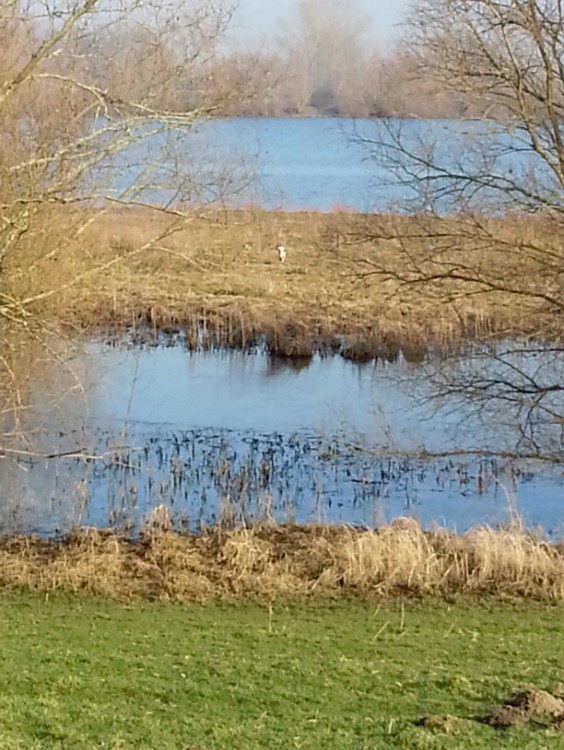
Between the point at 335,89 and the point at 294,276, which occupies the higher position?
the point at 335,89

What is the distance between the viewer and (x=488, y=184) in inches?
456

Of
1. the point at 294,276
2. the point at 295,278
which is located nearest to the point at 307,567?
the point at 295,278

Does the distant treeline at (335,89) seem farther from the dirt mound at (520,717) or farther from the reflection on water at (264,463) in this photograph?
the dirt mound at (520,717)

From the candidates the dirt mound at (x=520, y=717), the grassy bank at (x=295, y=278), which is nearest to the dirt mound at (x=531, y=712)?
the dirt mound at (x=520, y=717)

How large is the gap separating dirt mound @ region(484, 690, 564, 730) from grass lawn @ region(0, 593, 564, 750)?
0.08 m

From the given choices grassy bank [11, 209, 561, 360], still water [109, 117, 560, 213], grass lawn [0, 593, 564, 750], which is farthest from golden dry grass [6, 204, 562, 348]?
grass lawn [0, 593, 564, 750]

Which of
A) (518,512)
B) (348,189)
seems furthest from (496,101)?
(348,189)

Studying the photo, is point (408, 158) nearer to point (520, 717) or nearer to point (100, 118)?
point (100, 118)

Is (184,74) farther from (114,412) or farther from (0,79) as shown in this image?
(114,412)

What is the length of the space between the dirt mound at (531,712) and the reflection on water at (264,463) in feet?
19.5

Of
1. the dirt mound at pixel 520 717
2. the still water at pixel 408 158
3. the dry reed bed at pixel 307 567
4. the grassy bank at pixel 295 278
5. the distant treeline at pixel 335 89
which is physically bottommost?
the dry reed bed at pixel 307 567

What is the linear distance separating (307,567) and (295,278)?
1647 centimetres

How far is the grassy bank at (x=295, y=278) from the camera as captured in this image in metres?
10.5

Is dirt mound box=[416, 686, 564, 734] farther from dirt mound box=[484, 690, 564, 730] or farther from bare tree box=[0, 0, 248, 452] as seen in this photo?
bare tree box=[0, 0, 248, 452]
